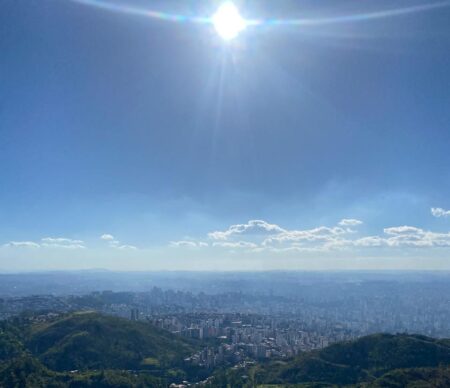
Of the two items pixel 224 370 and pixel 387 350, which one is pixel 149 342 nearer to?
pixel 224 370

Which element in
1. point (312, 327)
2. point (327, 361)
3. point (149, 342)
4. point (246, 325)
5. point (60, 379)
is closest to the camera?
point (60, 379)

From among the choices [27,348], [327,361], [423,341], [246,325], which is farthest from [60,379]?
[246,325]

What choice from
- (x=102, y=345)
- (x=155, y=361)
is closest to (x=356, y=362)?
(x=155, y=361)

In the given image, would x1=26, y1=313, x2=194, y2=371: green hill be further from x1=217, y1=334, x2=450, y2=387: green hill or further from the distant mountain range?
x1=217, y1=334, x2=450, y2=387: green hill

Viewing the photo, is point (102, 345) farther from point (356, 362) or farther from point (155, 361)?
point (356, 362)

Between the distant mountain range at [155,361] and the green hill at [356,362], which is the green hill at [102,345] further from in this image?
the green hill at [356,362]

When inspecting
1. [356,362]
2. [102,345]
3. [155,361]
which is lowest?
[155,361]
